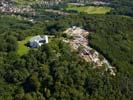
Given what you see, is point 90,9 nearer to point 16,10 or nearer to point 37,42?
point 16,10

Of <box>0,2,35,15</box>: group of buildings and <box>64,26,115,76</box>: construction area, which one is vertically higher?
<box>64,26,115,76</box>: construction area

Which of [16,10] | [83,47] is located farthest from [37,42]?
[16,10]

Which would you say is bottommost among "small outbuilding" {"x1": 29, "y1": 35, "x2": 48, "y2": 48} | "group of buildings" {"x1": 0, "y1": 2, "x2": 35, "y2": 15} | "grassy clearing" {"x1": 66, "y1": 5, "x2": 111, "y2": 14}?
"group of buildings" {"x1": 0, "y1": 2, "x2": 35, "y2": 15}

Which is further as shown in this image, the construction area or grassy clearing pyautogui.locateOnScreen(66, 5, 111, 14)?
grassy clearing pyautogui.locateOnScreen(66, 5, 111, 14)

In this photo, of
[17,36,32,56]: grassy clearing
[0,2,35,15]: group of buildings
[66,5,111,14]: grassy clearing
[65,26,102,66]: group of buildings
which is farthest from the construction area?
[0,2,35,15]: group of buildings

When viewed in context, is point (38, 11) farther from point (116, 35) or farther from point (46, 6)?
point (116, 35)

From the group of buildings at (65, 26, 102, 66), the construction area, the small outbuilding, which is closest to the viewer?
the construction area

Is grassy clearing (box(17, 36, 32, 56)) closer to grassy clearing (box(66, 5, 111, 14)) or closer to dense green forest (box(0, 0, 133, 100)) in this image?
dense green forest (box(0, 0, 133, 100))

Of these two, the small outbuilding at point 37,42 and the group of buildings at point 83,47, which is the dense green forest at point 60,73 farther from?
the small outbuilding at point 37,42

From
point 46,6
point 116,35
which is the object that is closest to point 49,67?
point 116,35

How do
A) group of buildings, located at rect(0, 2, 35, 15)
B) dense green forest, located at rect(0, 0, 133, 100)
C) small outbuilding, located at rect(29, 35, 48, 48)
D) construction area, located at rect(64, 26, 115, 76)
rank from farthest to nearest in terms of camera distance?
1. group of buildings, located at rect(0, 2, 35, 15)
2. small outbuilding, located at rect(29, 35, 48, 48)
3. construction area, located at rect(64, 26, 115, 76)
4. dense green forest, located at rect(0, 0, 133, 100)

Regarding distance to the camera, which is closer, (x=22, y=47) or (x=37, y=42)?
(x=37, y=42)
